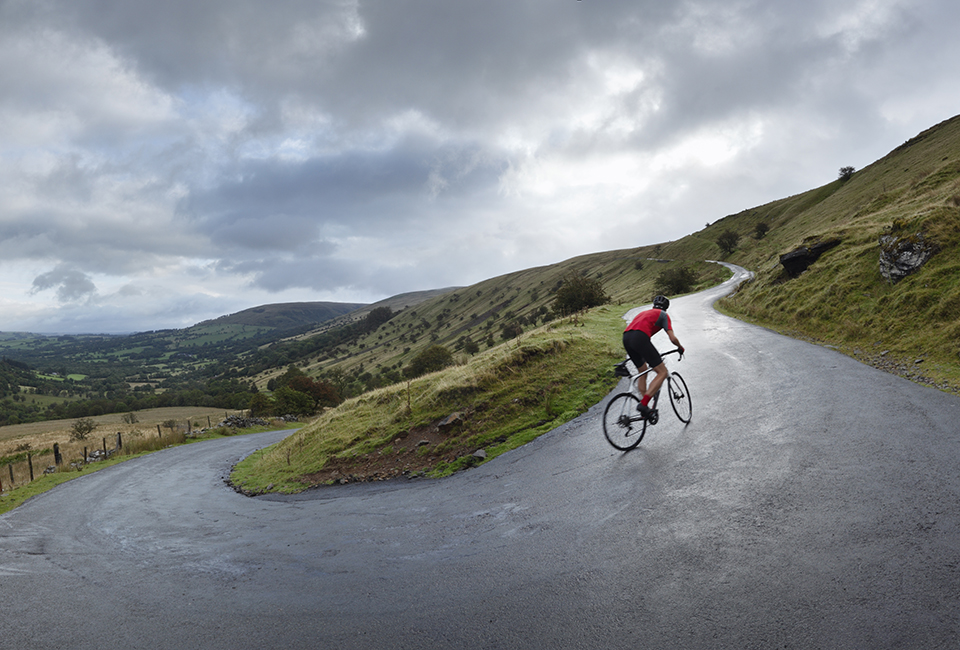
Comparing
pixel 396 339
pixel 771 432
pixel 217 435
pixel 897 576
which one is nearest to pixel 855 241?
pixel 771 432

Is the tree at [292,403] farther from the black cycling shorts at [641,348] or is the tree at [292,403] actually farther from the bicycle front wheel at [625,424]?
the black cycling shorts at [641,348]

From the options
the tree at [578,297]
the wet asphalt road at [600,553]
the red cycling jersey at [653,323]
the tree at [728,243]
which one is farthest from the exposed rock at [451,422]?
the tree at [728,243]

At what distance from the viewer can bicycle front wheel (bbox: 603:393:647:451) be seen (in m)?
9.59

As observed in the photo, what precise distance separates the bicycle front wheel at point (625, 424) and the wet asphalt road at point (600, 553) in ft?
1.00

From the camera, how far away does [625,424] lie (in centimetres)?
959

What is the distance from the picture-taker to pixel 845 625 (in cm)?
390

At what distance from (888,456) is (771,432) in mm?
1937

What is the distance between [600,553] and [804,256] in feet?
99.3

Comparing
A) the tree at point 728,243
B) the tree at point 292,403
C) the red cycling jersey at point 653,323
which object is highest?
the tree at point 728,243

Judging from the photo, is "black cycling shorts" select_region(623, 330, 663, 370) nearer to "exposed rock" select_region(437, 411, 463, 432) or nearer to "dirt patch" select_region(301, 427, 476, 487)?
"dirt patch" select_region(301, 427, 476, 487)

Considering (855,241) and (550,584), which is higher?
(855,241)

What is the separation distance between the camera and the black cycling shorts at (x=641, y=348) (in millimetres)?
9641

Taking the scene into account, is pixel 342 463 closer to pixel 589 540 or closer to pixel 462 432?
pixel 462 432

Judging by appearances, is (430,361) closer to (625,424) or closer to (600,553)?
(625,424)
